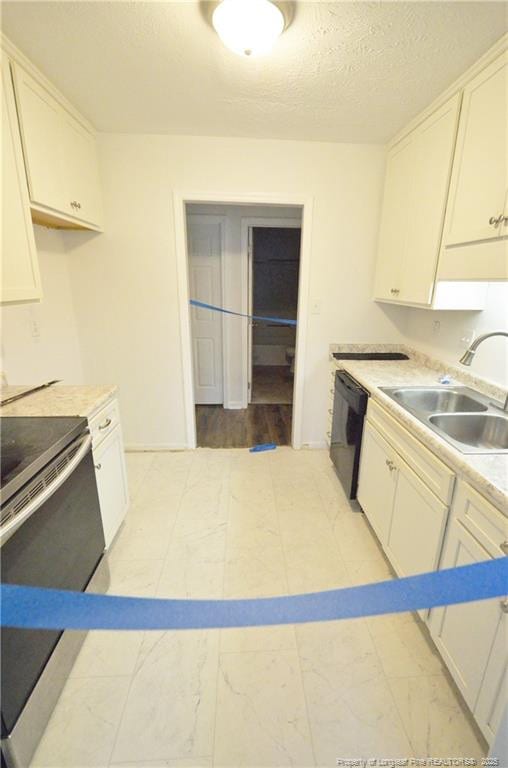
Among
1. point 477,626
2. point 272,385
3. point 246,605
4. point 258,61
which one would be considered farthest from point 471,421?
point 272,385

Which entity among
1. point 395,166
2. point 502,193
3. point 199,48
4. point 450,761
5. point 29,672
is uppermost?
point 199,48

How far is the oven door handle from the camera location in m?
0.93

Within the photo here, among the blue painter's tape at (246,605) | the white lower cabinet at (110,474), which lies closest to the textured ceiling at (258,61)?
the white lower cabinet at (110,474)

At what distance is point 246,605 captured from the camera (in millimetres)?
736

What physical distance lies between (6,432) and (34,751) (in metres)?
1.07

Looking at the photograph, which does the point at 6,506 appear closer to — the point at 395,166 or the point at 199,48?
the point at 199,48

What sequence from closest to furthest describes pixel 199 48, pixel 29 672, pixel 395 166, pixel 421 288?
pixel 29 672 < pixel 199 48 < pixel 421 288 < pixel 395 166

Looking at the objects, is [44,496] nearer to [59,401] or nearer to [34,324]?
[59,401]

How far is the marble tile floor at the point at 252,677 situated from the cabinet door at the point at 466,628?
0.19 meters

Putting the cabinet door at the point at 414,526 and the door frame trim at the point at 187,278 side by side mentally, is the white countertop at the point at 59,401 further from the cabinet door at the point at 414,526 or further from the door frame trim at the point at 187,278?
the cabinet door at the point at 414,526

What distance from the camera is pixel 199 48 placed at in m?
1.46

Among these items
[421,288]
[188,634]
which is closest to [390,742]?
[188,634]

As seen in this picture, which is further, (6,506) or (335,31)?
(335,31)

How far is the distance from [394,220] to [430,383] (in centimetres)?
119
